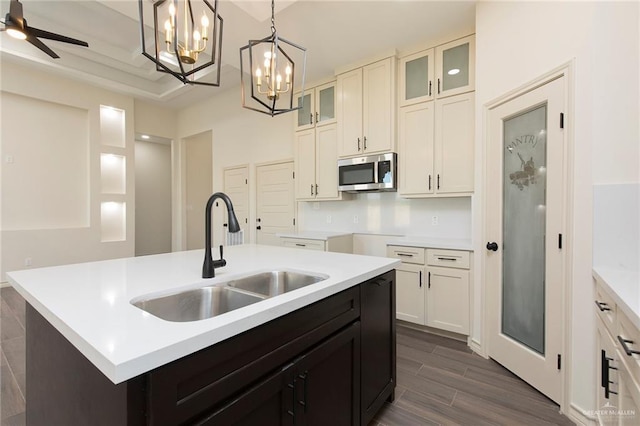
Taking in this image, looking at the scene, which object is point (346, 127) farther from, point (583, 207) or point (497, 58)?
point (583, 207)

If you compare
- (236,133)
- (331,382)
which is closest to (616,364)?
(331,382)

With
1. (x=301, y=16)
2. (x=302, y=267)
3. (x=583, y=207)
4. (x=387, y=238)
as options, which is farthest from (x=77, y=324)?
(x=387, y=238)

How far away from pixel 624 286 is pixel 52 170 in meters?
7.12

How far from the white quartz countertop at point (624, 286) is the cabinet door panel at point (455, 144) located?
150 centimetres

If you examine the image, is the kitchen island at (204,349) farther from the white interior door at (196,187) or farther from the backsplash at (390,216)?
the white interior door at (196,187)

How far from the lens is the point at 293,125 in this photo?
4.62 metres

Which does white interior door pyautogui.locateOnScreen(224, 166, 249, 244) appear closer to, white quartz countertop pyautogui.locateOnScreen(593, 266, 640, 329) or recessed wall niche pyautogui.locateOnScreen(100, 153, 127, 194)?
recessed wall niche pyautogui.locateOnScreen(100, 153, 127, 194)

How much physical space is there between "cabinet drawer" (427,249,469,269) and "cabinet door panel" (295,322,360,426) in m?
1.73

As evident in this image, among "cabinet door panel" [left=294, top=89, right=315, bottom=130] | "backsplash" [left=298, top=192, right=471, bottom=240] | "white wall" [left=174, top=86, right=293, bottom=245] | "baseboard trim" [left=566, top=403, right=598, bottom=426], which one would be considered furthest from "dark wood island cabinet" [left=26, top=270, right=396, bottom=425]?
"white wall" [left=174, top=86, right=293, bottom=245]

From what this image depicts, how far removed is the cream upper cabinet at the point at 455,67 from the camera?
2.95 metres

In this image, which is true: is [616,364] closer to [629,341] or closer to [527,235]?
[629,341]

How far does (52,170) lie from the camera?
497 cm

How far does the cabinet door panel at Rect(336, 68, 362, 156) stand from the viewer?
12.1 ft

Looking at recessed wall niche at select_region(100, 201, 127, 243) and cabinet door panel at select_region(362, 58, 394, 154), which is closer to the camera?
cabinet door panel at select_region(362, 58, 394, 154)
